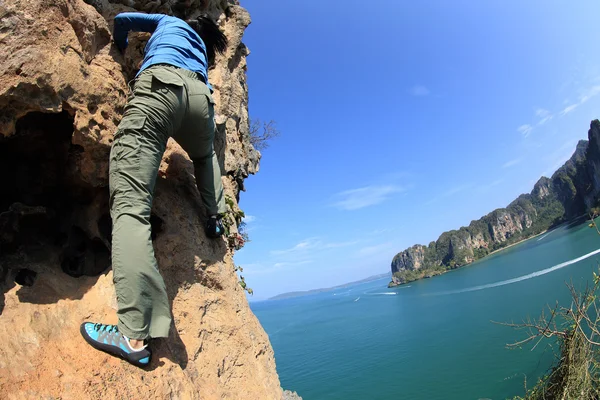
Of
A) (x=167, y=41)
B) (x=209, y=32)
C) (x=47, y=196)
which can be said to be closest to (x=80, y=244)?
(x=47, y=196)

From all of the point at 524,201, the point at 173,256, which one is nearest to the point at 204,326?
the point at 173,256

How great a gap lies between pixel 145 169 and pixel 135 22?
6.00ft

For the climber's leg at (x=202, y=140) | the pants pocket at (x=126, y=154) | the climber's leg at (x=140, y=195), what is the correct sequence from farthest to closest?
the climber's leg at (x=202, y=140), the pants pocket at (x=126, y=154), the climber's leg at (x=140, y=195)

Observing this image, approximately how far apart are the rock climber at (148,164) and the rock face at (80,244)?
17cm

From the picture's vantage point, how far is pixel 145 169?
2.23 meters

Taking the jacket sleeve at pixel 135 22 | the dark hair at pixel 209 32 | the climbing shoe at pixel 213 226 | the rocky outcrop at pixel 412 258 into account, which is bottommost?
the rocky outcrop at pixel 412 258

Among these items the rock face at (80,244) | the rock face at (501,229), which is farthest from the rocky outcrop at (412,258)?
the rock face at (80,244)

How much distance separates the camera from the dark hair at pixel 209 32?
12.0 feet

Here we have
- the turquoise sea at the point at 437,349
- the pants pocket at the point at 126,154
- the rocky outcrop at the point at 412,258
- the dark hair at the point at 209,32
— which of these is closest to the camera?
the pants pocket at the point at 126,154

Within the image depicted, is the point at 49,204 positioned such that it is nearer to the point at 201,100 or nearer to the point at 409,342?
the point at 201,100

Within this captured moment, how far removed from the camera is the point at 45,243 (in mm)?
2975

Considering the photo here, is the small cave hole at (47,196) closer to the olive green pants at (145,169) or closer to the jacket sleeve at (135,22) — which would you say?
the olive green pants at (145,169)

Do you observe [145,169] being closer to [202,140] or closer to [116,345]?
[202,140]

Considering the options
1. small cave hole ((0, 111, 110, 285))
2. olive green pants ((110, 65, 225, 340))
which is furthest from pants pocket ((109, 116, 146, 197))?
small cave hole ((0, 111, 110, 285))
